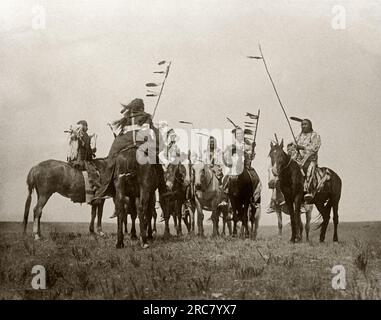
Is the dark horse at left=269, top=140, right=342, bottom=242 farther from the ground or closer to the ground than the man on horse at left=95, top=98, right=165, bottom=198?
closer to the ground

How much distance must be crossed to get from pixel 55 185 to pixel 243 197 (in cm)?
253

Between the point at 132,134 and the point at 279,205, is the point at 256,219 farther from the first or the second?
the point at 132,134

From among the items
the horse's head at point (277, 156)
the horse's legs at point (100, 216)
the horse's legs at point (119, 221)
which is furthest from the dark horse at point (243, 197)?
the horse's legs at point (100, 216)

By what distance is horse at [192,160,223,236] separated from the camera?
28.9 feet

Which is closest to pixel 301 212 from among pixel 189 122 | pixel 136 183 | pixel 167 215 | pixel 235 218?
pixel 235 218

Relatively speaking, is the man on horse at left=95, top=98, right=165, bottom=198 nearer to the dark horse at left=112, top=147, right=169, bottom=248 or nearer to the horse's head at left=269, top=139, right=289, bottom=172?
the dark horse at left=112, top=147, right=169, bottom=248

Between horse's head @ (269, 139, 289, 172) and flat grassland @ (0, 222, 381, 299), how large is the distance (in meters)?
0.84

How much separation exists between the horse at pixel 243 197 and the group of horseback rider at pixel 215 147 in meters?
0.09

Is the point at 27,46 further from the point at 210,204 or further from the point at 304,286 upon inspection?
the point at 304,286

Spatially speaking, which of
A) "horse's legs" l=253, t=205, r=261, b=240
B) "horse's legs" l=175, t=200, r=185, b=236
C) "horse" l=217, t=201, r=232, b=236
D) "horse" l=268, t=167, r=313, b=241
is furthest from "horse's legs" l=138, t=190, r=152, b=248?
"horse" l=268, t=167, r=313, b=241

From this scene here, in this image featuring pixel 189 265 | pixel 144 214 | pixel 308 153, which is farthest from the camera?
pixel 308 153

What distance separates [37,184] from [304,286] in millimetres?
3683

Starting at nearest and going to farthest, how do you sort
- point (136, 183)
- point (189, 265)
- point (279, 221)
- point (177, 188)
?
point (189, 265), point (136, 183), point (279, 221), point (177, 188)

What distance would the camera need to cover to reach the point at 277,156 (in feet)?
28.2
